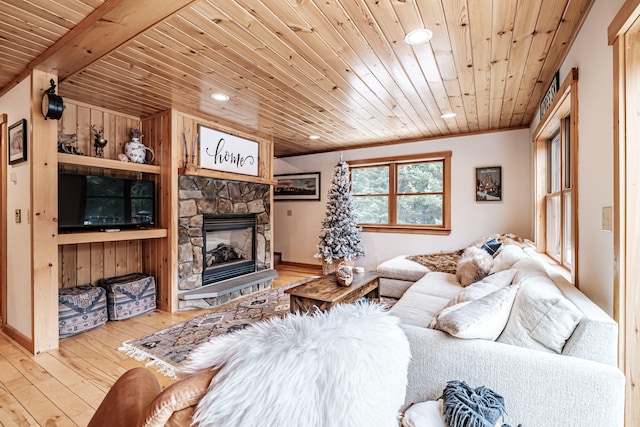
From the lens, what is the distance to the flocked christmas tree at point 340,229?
4875mm

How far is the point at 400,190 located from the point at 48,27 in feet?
14.8

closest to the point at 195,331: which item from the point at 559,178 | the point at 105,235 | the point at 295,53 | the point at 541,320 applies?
the point at 105,235

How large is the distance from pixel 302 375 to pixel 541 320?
1.22 metres

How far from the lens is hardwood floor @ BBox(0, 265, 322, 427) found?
1.73 metres

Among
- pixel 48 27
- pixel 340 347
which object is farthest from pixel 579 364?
pixel 48 27

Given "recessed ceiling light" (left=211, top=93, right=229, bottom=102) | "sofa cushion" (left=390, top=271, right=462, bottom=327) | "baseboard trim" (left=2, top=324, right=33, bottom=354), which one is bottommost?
"baseboard trim" (left=2, top=324, right=33, bottom=354)

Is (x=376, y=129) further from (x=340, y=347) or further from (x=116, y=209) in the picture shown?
A: (x=340, y=347)

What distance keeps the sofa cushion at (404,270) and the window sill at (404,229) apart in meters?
0.97

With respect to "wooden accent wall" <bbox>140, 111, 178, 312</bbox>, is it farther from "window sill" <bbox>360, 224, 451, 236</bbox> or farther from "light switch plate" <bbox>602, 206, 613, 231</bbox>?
"light switch plate" <bbox>602, 206, 613, 231</bbox>

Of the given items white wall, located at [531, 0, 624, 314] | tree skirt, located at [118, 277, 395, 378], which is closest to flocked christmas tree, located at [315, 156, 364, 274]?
tree skirt, located at [118, 277, 395, 378]

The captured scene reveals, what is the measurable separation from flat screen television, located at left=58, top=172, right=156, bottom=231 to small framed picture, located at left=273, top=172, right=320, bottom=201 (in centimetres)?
298

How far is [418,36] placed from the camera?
77.3 inches

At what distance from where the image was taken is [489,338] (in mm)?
1401

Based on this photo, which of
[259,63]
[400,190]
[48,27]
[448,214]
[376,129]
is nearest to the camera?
[48,27]
